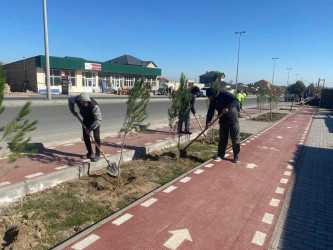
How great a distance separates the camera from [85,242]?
8.75 ft

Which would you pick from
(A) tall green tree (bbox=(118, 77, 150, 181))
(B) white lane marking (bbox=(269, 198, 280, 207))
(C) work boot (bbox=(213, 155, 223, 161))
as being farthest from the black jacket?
(B) white lane marking (bbox=(269, 198, 280, 207))

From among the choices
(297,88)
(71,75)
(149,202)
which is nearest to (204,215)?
(149,202)

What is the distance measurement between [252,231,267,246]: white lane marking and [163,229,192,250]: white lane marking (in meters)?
0.79

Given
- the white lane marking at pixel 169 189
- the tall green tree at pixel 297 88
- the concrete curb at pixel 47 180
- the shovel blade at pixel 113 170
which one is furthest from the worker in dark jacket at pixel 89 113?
the tall green tree at pixel 297 88

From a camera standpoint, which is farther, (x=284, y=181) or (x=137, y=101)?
(x=284, y=181)

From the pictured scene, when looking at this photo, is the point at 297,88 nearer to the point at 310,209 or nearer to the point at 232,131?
the point at 232,131

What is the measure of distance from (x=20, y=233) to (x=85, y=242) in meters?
0.73

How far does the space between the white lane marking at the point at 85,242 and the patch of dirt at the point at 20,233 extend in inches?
18.2

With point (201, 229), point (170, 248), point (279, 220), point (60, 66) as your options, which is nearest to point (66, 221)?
point (170, 248)

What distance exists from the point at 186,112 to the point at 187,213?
9.97 feet

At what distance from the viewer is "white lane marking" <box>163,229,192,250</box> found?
2.68 metres

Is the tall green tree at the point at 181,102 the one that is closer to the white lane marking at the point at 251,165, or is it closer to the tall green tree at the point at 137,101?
the tall green tree at the point at 137,101

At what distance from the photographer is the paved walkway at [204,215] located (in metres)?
2.75

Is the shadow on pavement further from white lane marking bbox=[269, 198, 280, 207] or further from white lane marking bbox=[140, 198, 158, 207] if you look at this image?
white lane marking bbox=[140, 198, 158, 207]
